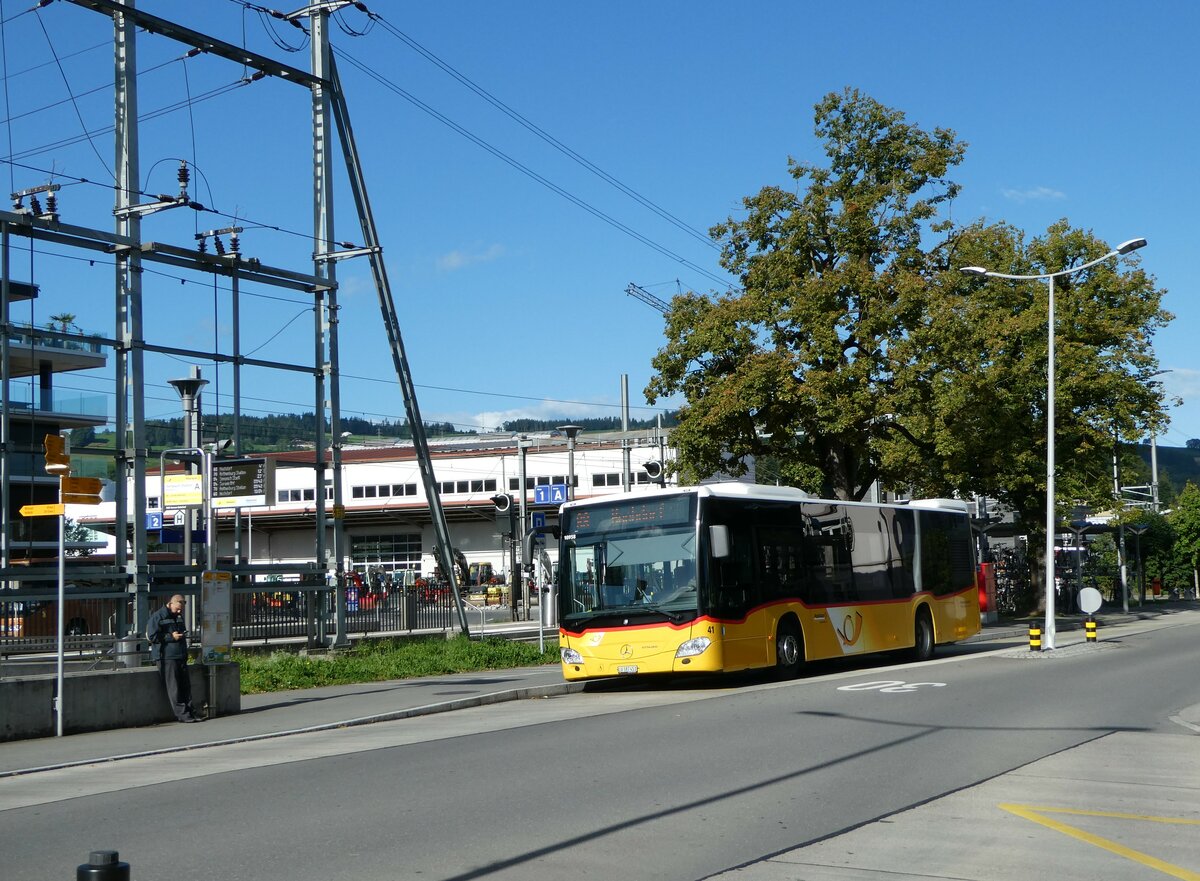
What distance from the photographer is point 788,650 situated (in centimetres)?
2125

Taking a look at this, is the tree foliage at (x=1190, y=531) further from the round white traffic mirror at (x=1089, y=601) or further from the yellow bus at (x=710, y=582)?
the yellow bus at (x=710, y=582)

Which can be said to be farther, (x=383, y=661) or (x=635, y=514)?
(x=383, y=661)

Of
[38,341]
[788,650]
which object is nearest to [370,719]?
[788,650]

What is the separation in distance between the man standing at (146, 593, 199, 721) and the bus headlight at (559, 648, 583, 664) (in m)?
5.88

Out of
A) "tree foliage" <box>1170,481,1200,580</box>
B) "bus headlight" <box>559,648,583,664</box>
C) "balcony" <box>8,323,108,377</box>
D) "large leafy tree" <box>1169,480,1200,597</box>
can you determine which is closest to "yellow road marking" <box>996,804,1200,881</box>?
"bus headlight" <box>559,648,583,664</box>

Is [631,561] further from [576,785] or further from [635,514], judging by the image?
[576,785]

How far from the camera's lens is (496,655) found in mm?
25625

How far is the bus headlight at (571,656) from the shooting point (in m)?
20.2

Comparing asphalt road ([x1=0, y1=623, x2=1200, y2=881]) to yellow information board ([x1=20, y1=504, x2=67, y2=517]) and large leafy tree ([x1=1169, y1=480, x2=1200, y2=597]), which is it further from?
large leafy tree ([x1=1169, y1=480, x2=1200, y2=597])

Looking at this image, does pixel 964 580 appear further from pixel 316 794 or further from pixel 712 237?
pixel 316 794

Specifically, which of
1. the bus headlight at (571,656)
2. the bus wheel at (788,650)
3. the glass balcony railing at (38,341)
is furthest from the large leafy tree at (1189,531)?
the glass balcony railing at (38,341)

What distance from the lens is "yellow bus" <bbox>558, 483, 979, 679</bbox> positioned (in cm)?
1942

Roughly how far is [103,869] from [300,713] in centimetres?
1401

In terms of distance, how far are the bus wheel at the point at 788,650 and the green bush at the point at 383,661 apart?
6.02 meters
